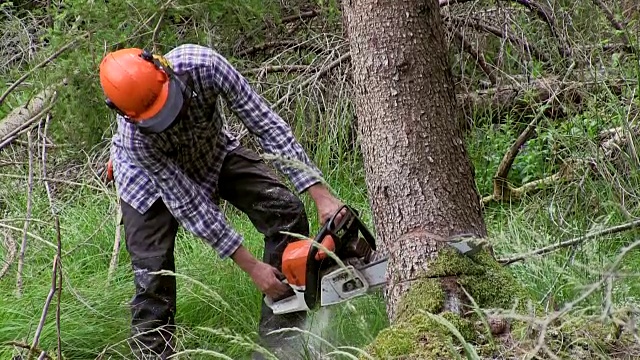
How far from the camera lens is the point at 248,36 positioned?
20.5 ft

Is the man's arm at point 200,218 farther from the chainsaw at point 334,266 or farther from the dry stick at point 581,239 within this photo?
the dry stick at point 581,239

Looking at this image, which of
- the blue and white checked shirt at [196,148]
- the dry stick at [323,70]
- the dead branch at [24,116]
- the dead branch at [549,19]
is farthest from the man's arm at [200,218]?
the dead branch at [549,19]

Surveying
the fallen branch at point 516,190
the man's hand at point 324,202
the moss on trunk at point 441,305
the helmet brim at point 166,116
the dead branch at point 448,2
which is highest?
the helmet brim at point 166,116

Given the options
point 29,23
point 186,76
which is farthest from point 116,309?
point 29,23

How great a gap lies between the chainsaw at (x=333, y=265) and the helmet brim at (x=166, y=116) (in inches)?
30.0

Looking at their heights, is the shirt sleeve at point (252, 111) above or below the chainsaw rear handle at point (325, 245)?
above

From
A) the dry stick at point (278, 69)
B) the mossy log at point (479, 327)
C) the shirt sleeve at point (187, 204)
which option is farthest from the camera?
the dry stick at point (278, 69)

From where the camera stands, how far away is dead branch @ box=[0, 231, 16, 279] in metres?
4.68

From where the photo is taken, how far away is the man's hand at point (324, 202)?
3.38 meters

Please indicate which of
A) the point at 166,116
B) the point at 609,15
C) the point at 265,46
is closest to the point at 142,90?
the point at 166,116

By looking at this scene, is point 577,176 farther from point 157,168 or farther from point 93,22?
point 93,22

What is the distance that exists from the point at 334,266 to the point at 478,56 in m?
3.01

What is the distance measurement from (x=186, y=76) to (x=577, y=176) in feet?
6.53

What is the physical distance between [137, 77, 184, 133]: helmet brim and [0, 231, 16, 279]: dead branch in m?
1.87
